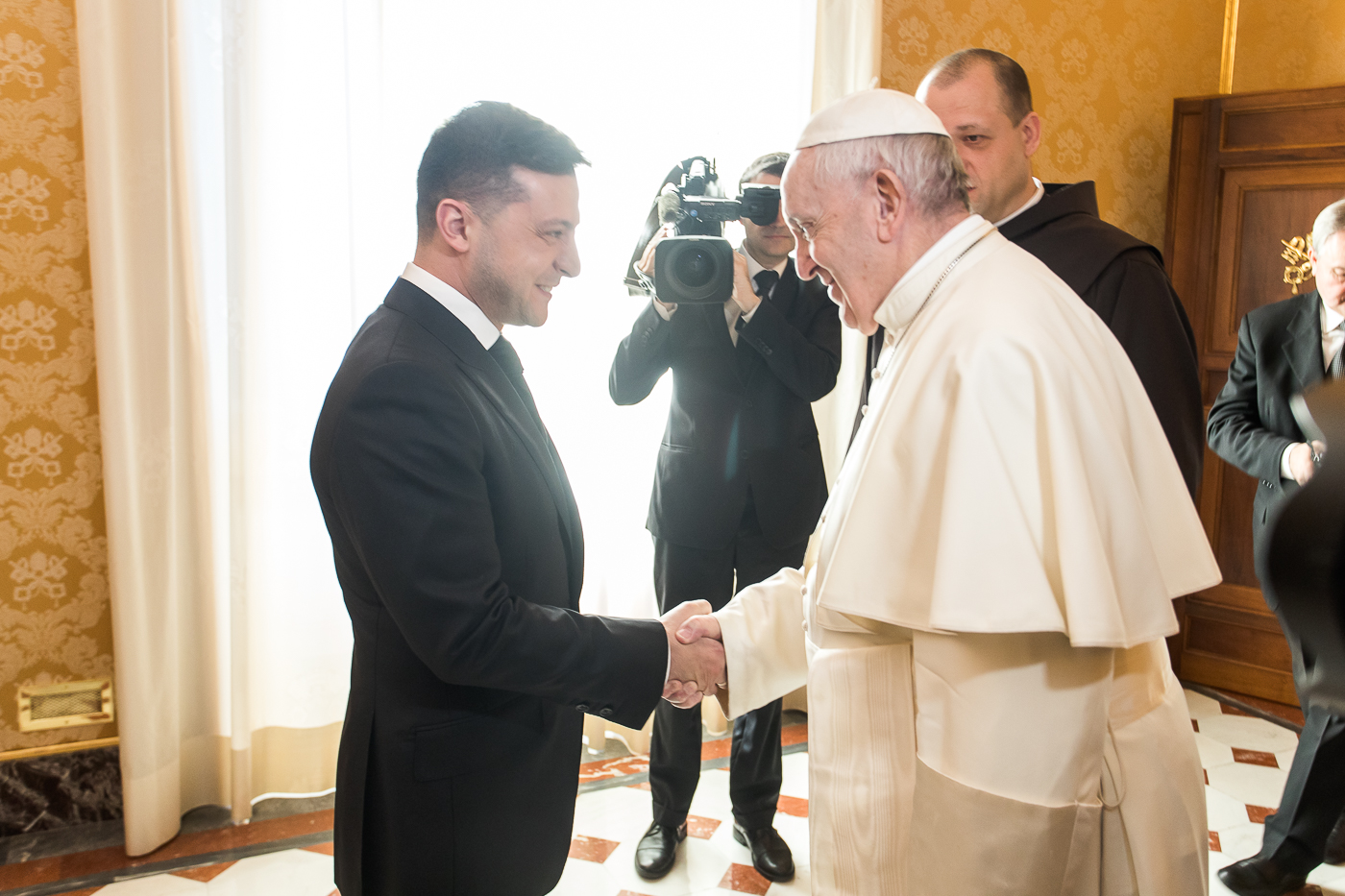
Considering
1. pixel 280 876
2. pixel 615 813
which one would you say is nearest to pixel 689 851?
pixel 615 813

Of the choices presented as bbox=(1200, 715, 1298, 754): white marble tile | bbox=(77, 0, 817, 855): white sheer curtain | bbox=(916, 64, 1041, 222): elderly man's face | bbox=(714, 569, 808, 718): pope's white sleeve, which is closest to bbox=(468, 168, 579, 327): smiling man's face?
bbox=(714, 569, 808, 718): pope's white sleeve

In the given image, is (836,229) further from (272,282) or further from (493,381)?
(272,282)

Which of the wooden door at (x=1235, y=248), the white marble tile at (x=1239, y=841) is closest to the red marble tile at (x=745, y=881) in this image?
the white marble tile at (x=1239, y=841)

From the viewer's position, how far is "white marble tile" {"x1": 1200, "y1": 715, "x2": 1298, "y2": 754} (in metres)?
3.67

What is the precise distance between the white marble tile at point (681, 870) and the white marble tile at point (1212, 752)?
1.96m

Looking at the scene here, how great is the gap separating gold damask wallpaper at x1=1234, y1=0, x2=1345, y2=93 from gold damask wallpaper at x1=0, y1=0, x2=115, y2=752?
5.10m

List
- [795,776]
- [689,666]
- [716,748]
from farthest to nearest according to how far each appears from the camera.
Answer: [716,748] → [795,776] → [689,666]

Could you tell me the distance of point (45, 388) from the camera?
108 inches

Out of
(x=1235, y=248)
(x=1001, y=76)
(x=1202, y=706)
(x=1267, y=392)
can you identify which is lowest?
(x=1202, y=706)

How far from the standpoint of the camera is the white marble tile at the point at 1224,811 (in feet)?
9.95

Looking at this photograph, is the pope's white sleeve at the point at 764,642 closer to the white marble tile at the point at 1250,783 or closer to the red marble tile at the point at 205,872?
the red marble tile at the point at 205,872

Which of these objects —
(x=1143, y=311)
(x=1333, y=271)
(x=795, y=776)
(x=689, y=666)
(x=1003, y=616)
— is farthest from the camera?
(x=795, y=776)

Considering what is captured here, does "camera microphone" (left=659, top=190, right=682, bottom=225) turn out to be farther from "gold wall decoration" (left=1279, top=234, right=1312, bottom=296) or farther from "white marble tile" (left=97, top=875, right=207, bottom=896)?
"gold wall decoration" (left=1279, top=234, right=1312, bottom=296)

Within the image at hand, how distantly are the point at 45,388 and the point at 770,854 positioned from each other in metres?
2.52
